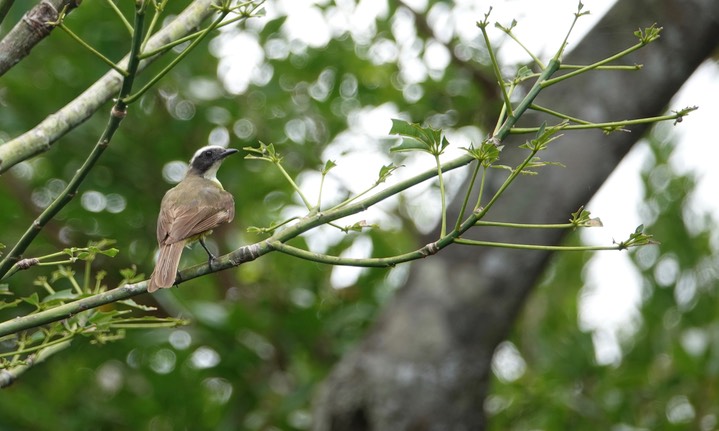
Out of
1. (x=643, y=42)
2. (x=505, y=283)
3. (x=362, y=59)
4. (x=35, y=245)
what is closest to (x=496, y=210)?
(x=505, y=283)

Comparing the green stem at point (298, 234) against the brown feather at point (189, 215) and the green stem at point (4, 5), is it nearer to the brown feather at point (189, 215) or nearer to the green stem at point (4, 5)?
the green stem at point (4, 5)

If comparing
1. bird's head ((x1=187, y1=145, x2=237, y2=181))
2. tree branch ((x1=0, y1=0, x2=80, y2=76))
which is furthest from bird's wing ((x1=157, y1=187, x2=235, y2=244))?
tree branch ((x1=0, y1=0, x2=80, y2=76))

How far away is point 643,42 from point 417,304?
10.9 ft

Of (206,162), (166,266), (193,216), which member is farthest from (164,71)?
(206,162)

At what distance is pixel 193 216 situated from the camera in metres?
3.30

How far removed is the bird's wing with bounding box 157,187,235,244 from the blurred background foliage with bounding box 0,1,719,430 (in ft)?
5.06

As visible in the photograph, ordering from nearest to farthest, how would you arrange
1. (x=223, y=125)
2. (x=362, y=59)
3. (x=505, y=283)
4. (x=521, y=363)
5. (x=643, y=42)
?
(x=643, y=42) < (x=505, y=283) < (x=223, y=125) < (x=362, y=59) < (x=521, y=363)

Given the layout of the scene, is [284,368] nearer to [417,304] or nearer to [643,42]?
[417,304]

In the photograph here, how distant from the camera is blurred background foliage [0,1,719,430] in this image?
→ 5.21 metres

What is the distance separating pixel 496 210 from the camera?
5051mm

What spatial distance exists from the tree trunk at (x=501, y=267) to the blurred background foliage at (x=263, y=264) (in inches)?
21.0

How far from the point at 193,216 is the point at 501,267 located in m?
2.13

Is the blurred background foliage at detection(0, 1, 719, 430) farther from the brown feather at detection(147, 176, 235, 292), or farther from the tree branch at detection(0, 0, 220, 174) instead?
the tree branch at detection(0, 0, 220, 174)

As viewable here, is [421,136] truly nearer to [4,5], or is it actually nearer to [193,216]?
[4,5]
